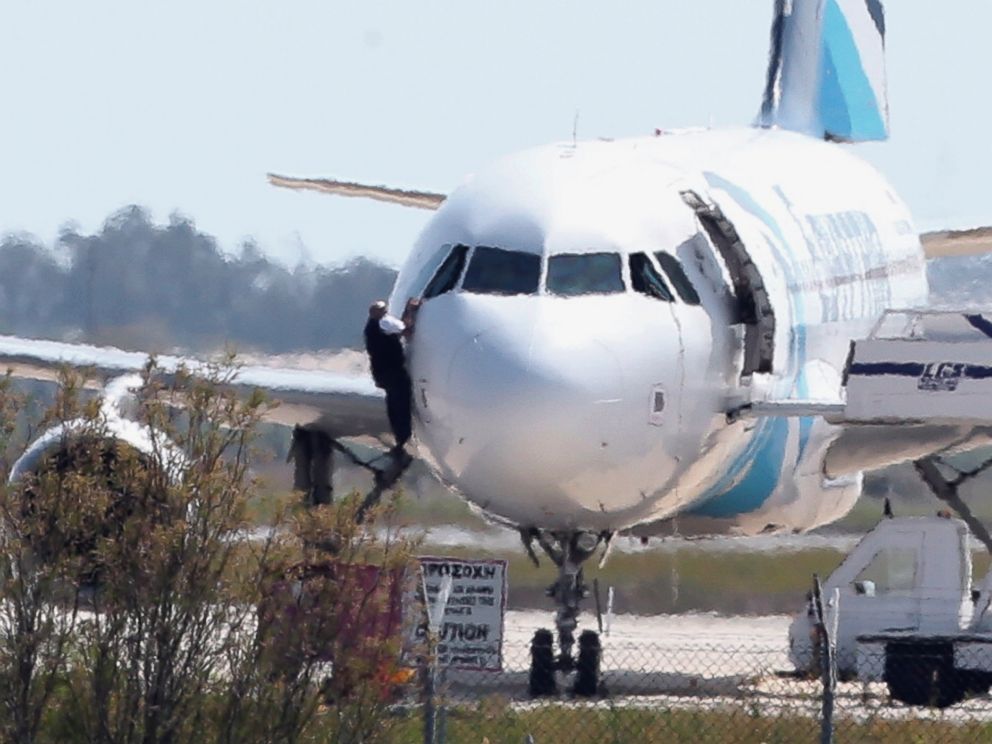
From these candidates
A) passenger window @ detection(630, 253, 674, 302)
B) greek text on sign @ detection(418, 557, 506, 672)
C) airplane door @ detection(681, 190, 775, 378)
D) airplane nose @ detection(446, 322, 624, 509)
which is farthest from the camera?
airplane door @ detection(681, 190, 775, 378)

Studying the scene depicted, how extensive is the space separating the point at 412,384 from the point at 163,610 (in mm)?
5848

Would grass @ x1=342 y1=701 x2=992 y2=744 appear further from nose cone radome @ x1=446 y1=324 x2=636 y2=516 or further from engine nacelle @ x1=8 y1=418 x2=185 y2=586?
engine nacelle @ x1=8 y1=418 x2=185 y2=586

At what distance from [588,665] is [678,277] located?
2.75 metres

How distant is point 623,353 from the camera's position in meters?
17.1

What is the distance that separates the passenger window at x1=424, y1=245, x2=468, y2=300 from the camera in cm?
1778

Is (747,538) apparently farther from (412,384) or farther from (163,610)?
(163,610)

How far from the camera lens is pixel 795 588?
81.0ft

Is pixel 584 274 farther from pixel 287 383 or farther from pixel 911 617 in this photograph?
pixel 287 383

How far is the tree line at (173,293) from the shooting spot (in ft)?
95.5

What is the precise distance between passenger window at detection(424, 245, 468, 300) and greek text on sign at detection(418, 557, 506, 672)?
11.2 feet

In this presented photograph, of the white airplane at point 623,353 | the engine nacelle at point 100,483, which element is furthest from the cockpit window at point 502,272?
the engine nacelle at point 100,483

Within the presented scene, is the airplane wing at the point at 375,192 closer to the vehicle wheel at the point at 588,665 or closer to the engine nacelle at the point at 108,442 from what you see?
the vehicle wheel at the point at 588,665

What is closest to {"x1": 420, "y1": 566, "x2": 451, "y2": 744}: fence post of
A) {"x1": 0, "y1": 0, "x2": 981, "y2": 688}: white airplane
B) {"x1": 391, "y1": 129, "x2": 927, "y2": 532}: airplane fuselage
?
{"x1": 0, "y1": 0, "x2": 981, "y2": 688}: white airplane

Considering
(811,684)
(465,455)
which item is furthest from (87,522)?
(811,684)
